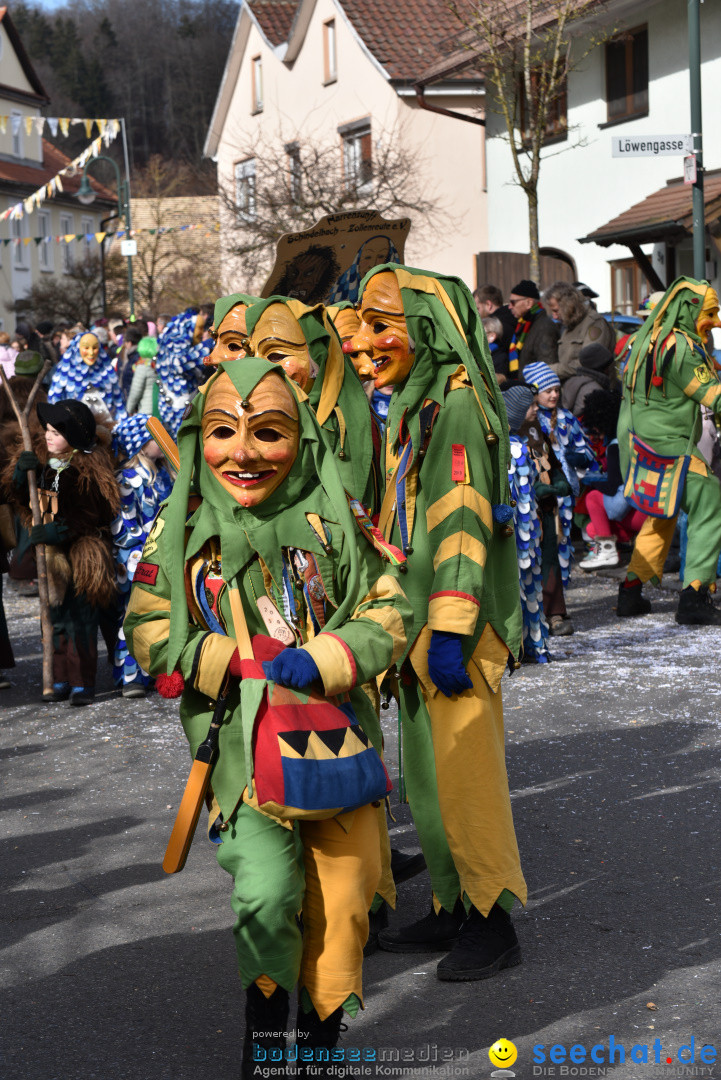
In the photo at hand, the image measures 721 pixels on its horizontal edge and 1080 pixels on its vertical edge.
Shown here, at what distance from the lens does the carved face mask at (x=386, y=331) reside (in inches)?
170

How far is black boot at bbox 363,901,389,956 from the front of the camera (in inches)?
175

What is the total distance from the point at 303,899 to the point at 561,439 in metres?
6.49

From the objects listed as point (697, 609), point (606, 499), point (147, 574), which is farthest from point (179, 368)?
point (147, 574)

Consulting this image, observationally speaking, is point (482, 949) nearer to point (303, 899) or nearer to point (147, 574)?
point (303, 899)

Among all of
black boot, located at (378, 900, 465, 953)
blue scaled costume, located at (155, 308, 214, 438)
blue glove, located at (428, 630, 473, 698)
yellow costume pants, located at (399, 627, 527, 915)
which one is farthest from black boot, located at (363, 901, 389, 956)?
blue scaled costume, located at (155, 308, 214, 438)

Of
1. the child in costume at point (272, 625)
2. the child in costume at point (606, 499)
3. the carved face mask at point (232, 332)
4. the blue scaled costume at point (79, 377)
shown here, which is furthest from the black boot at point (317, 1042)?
the blue scaled costume at point (79, 377)

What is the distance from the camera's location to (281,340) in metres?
4.33

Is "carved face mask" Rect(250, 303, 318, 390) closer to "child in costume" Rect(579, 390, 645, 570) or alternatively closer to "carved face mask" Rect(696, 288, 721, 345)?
"carved face mask" Rect(696, 288, 721, 345)

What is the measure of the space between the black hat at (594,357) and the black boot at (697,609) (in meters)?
3.05

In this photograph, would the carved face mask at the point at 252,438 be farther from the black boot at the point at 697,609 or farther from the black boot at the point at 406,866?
the black boot at the point at 697,609

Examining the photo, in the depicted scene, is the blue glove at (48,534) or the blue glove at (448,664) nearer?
the blue glove at (448,664)

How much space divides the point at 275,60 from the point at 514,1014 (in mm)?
33632

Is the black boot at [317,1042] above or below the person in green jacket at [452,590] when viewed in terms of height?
below

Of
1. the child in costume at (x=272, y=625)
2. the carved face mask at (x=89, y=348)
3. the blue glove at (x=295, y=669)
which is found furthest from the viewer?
the carved face mask at (x=89, y=348)
